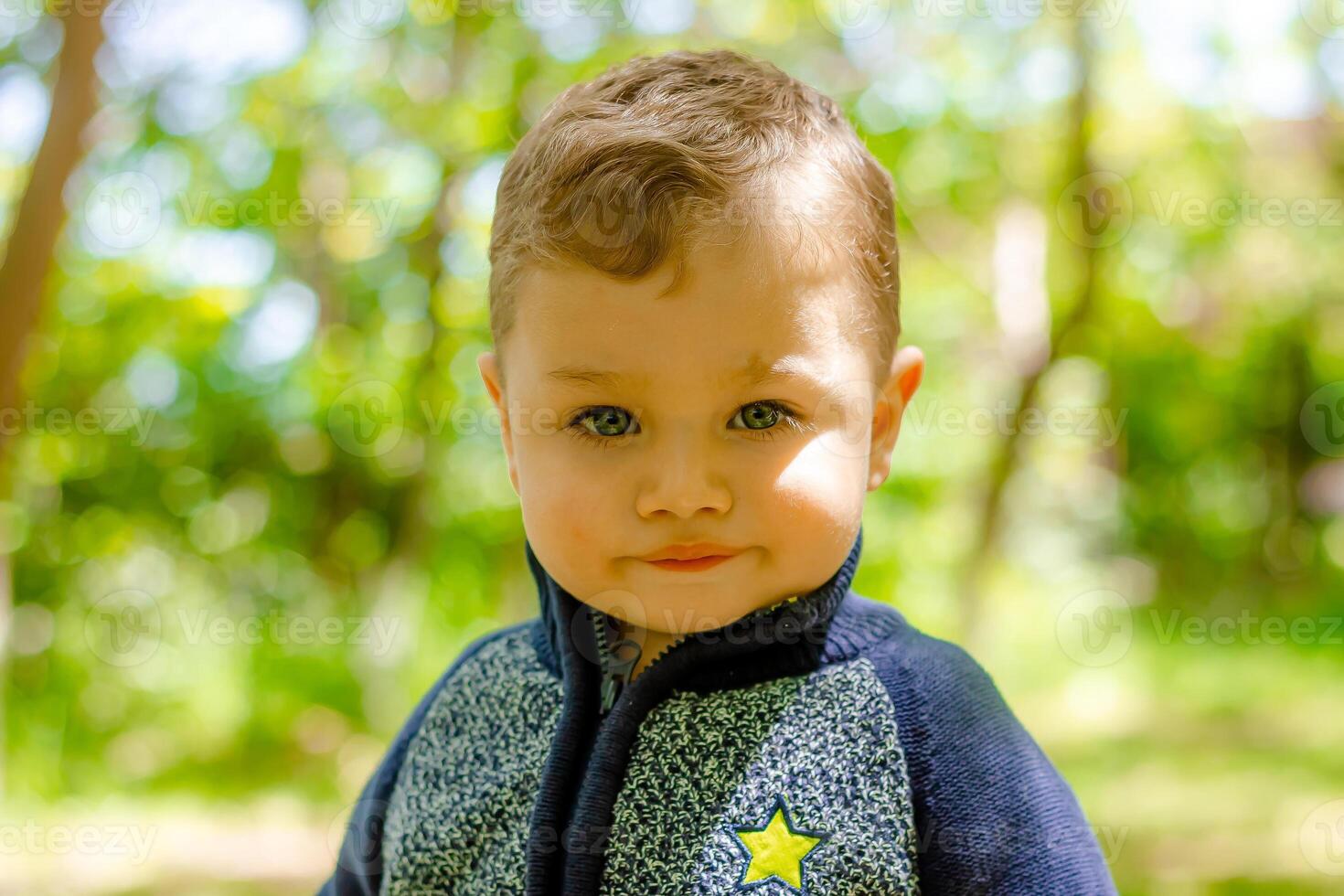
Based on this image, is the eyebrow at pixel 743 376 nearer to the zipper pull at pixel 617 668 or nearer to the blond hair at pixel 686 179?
the blond hair at pixel 686 179

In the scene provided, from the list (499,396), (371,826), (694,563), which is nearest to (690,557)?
(694,563)

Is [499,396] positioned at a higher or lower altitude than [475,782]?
higher

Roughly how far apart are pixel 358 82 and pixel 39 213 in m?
1.45

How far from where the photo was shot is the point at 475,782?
1.41 meters

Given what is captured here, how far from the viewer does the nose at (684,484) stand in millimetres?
1160

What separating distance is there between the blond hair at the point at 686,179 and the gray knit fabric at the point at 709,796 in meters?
0.41

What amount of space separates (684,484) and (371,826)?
0.74 metres

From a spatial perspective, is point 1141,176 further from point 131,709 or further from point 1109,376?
point 131,709

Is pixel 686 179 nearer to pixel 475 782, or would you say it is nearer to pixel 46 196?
pixel 475 782

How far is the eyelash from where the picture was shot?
47.0 inches

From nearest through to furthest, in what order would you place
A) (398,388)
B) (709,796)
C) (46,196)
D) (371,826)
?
1. (709,796)
2. (371,826)
3. (46,196)
4. (398,388)

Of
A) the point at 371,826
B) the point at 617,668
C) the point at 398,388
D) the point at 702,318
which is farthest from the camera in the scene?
the point at 398,388

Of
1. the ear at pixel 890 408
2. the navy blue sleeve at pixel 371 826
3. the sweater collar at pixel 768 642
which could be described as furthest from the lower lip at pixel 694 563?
the navy blue sleeve at pixel 371 826

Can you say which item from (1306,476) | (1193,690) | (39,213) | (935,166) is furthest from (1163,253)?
(39,213)
